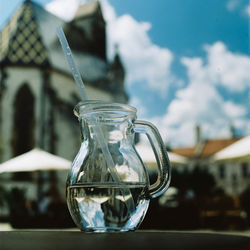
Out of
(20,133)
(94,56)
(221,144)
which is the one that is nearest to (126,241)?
(20,133)

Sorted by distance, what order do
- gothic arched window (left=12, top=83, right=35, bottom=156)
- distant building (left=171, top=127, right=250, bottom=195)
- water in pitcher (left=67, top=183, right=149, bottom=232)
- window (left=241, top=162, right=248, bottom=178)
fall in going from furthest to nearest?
distant building (left=171, top=127, right=250, bottom=195), window (left=241, top=162, right=248, bottom=178), gothic arched window (left=12, top=83, right=35, bottom=156), water in pitcher (left=67, top=183, right=149, bottom=232)

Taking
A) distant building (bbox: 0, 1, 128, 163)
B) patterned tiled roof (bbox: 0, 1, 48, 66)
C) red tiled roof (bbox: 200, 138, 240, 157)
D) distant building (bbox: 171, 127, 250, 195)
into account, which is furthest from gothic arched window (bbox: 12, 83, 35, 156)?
red tiled roof (bbox: 200, 138, 240, 157)

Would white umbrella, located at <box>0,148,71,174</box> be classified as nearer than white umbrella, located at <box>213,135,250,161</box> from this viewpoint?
No

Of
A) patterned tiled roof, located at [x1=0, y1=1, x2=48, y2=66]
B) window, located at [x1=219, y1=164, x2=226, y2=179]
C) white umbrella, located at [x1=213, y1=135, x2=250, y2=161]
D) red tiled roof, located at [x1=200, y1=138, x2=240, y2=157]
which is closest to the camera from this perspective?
white umbrella, located at [x1=213, y1=135, x2=250, y2=161]

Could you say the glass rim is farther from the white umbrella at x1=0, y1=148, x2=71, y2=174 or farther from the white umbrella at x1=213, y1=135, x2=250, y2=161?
the white umbrella at x1=0, y1=148, x2=71, y2=174

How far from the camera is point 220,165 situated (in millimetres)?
33156

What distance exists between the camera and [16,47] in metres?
14.9

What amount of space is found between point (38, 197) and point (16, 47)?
562cm

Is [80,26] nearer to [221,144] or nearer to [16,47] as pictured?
[16,47]

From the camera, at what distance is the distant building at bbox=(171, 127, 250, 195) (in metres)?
31.8

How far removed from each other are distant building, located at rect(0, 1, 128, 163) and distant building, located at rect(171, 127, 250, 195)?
54.0 feet

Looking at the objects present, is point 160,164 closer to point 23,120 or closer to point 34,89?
point 23,120

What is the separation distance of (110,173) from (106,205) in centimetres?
6

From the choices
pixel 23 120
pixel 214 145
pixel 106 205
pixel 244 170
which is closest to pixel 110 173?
pixel 106 205
